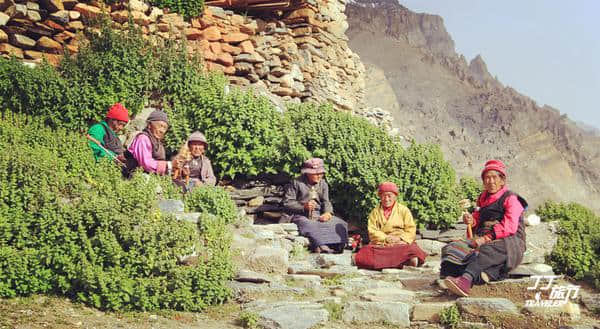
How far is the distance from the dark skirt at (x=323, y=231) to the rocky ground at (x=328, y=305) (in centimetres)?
117

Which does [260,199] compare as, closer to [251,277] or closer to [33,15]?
[251,277]

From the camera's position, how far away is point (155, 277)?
5961 millimetres

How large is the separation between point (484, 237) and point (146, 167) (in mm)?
4743

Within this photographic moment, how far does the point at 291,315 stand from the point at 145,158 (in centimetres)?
411

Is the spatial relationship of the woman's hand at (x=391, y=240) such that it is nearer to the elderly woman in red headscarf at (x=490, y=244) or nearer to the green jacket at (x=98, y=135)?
the elderly woman in red headscarf at (x=490, y=244)

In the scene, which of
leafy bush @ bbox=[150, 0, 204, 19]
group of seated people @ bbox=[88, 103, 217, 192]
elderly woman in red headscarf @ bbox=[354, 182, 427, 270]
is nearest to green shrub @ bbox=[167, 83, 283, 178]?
group of seated people @ bbox=[88, 103, 217, 192]

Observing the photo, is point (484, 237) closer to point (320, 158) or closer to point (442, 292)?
point (442, 292)

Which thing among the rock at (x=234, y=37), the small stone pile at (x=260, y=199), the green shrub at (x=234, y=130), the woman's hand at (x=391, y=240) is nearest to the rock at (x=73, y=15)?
the green shrub at (x=234, y=130)

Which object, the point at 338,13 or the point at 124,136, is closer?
the point at 124,136

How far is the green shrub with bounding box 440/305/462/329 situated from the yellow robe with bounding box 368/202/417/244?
2448 mm

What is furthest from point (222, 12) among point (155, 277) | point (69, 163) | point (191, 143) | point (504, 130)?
point (504, 130)

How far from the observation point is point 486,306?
563 cm

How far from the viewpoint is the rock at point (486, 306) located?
558 cm

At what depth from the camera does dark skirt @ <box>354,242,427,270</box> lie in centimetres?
807
